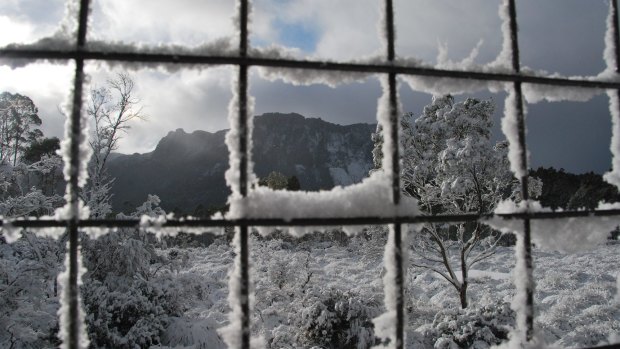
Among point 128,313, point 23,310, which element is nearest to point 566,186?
point 128,313

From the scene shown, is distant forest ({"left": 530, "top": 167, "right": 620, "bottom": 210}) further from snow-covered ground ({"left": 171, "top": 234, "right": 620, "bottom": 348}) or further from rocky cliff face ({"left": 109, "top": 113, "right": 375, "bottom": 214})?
rocky cliff face ({"left": 109, "top": 113, "right": 375, "bottom": 214})

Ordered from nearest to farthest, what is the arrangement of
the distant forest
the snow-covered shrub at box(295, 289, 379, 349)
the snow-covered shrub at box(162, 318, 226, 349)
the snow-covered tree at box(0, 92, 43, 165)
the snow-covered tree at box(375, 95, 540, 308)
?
the snow-covered shrub at box(162, 318, 226, 349) → the snow-covered shrub at box(295, 289, 379, 349) → the snow-covered tree at box(375, 95, 540, 308) → the snow-covered tree at box(0, 92, 43, 165) → the distant forest

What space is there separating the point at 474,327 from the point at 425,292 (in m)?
5.33

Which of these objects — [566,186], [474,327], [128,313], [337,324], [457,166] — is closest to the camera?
[474,327]

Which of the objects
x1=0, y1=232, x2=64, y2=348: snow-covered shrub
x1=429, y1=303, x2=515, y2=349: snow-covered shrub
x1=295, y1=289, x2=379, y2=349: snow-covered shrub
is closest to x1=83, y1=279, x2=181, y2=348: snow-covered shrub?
x1=0, y1=232, x2=64, y2=348: snow-covered shrub

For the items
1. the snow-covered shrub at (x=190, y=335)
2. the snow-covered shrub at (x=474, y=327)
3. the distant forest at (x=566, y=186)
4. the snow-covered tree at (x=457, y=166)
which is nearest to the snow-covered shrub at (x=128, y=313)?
the snow-covered shrub at (x=190, y=335)

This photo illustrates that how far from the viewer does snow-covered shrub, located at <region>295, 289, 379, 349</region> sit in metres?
7.01

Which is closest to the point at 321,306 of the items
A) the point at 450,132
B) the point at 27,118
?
the point at 450,132

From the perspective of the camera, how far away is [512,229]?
0.79 meters

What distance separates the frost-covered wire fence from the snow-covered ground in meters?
5.46

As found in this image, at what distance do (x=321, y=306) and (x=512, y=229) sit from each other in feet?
23.1

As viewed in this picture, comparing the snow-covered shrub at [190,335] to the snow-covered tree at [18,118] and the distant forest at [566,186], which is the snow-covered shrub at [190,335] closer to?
the snow-covered tree at [18,118]

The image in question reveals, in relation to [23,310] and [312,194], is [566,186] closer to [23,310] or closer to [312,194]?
[23,310]

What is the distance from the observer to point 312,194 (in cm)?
71
